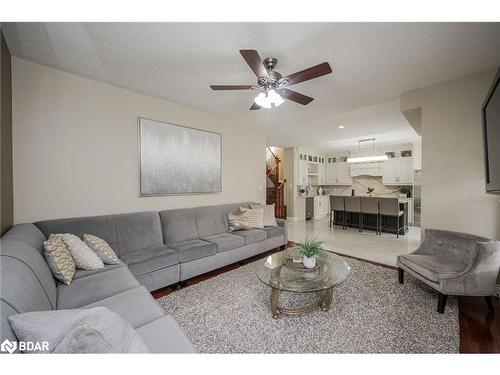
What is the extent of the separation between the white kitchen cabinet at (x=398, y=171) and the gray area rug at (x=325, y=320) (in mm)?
4858

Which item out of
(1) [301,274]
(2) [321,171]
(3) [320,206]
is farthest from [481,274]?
(2) [321,171]

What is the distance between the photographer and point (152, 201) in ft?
9.34

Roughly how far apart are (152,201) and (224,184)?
1.26m

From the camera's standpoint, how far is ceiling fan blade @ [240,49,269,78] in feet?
4.61

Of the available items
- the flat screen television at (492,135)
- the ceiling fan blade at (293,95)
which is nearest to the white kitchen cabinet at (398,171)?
the flat screen television at (492,135)

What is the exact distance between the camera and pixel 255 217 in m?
3.39

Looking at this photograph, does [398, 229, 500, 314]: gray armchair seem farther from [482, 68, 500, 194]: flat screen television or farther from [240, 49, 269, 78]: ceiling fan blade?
[240, 49, 269, 78]: ceiling fan blade

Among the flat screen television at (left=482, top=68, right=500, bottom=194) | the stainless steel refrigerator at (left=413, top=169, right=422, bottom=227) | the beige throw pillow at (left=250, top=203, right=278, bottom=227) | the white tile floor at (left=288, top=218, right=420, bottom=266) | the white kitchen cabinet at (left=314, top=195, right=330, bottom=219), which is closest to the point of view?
the flat screen television at (left=482, top=68, right=500, bottom=194)

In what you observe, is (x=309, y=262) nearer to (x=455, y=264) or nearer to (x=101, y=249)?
(x=455, y=264)

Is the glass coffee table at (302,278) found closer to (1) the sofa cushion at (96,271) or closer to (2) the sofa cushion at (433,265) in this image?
(2) the sofa cushion at (433,265)

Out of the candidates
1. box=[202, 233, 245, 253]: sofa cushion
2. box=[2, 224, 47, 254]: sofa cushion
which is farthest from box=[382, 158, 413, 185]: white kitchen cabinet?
box=[2, 224, 47, 254]: sofa cushion

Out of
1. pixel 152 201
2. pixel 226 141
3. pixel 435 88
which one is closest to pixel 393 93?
pixel 435 88

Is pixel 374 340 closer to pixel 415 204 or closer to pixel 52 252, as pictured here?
pixel 52 252

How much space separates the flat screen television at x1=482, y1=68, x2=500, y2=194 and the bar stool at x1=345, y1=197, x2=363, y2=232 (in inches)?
137
